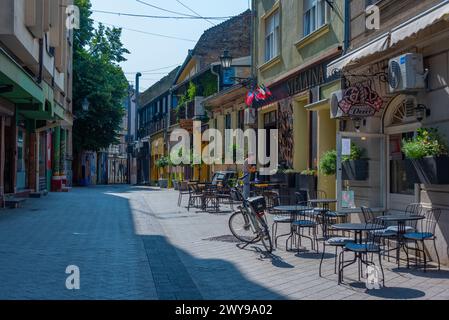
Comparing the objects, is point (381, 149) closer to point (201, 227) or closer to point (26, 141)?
point (201, 227)

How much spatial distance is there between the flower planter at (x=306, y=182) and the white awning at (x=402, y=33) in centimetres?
429

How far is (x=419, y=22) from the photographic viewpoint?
272 inches

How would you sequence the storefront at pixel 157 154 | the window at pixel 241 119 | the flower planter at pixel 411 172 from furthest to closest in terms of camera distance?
the storefront at pixel 157 154, the window at pixel 241 119, the flower planter at pixel 411 172

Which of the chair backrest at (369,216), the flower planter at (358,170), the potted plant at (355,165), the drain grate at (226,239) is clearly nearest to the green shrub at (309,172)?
the potted plant at (355,165)

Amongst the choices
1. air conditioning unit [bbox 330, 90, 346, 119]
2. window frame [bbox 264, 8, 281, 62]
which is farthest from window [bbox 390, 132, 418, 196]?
window frame [bbox 264, 8, 281, 62]

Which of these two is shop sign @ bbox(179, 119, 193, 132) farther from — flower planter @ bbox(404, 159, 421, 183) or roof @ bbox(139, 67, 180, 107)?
flower planter @ bbox(404, 159, 421, 183)

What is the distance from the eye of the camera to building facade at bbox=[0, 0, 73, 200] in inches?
491

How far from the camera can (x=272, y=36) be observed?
671 inches

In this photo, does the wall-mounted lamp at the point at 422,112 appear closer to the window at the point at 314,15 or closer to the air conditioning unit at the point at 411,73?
the air conditioning unit at the point at 411,73

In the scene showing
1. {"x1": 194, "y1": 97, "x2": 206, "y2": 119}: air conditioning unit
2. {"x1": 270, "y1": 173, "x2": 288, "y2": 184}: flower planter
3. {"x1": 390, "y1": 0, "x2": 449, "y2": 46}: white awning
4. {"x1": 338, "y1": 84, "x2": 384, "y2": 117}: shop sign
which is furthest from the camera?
{"x1": 194, "y1": 97, "x2": 206, "y2": 119}: air conditioning unit

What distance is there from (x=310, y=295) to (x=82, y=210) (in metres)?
11.2

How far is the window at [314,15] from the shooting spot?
13.0 metres

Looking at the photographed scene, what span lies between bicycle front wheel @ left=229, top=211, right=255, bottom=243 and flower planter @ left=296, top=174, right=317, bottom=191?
382 cm
